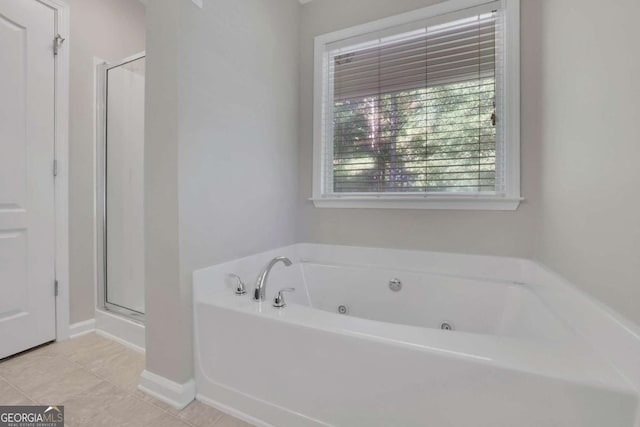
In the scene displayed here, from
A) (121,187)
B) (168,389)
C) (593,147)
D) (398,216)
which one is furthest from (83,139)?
(593,147)

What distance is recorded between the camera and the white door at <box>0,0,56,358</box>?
159 cm

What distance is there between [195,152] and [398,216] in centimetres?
126

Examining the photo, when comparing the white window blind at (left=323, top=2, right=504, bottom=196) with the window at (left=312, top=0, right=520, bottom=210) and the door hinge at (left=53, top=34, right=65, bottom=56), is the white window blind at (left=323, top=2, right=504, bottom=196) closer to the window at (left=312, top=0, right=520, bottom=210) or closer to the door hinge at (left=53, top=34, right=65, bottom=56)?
the window at (left=312, top=0, right=520, bottom=210)

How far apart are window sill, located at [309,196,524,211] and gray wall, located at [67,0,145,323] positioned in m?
1.61

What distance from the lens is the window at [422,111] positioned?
1583 mm

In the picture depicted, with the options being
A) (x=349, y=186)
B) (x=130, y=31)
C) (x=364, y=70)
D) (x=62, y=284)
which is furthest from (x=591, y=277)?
(x=130, y=31)

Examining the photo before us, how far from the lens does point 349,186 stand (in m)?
2.00

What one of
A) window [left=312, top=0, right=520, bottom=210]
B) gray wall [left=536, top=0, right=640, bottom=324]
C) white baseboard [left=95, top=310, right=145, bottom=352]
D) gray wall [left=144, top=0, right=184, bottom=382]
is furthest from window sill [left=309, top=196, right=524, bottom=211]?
white baseboard [left=95, top=310, right=145, bottom=352]

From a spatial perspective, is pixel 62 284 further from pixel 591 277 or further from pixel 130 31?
pixel 591 277

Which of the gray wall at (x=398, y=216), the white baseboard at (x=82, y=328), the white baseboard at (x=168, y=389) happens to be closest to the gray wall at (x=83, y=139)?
the white baseboard at (x=82, y=328)

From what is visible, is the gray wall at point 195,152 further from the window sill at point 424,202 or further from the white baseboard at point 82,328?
the white baseboard at point 82,328

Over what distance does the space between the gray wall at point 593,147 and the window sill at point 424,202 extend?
0.21 m

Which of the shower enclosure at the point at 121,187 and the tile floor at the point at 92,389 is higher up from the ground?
the shower enclosure at the point at 121,187

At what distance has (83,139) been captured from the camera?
1971 mm
